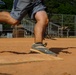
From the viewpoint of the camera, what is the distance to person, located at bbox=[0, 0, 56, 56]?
5.88m

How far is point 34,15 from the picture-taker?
6.08 m

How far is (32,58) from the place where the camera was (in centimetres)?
508

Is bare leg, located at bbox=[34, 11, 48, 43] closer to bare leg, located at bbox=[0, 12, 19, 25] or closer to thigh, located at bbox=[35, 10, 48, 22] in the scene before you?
thigh, located at bbox=[35, 10, 48, 22]

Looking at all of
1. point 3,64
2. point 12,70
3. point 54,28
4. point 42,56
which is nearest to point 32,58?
point 42,56

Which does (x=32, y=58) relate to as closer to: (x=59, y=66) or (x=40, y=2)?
(x=59, y=66)

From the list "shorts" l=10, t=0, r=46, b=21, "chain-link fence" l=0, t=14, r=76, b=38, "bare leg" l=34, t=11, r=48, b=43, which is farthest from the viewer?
"chain-link fence" l=0, t=14, r=76, b=38

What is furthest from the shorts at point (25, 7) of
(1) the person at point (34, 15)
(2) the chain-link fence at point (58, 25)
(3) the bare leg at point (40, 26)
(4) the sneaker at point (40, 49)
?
(2) the chain-link fence at point (58, 25)

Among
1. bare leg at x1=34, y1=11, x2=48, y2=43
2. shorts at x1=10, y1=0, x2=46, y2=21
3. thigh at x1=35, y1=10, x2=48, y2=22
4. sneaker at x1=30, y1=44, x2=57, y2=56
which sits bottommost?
sneaker at x1=30, y1=44, x2=57, y2=56

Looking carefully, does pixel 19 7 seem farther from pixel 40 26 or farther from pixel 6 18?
pixel 40 26

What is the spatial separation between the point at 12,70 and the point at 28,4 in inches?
84.9

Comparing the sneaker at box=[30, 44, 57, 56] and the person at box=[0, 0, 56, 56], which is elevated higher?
the person at box=[0, 0, 56, 56]

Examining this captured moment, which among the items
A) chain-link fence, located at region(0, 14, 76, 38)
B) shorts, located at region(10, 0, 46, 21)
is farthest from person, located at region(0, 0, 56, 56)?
chain-link fence, located at region(0, 14, 76, 38)

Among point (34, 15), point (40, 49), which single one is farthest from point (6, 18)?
point (40, 49)

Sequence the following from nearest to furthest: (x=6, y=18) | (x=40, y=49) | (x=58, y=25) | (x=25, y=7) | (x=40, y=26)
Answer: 1. (x=40, y=49)
2. (x=40, y=26)
3. (x=25, y=7)
4. (x=6, y=18)
5. (x=58, y=25)
